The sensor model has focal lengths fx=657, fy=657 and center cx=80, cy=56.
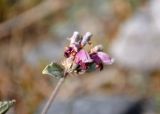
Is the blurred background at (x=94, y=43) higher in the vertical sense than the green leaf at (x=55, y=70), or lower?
lower

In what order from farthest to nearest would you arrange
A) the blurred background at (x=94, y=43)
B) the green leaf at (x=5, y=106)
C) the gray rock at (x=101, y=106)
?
the blurred background at (x=94, y=43), the gray rock at (x=101, y=106), the green leaf at (x=5, y=106)

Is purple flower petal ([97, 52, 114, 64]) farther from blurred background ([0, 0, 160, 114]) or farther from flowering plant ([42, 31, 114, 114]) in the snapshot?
blurred background ([0, 0, 160, 114])

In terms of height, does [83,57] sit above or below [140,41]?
above

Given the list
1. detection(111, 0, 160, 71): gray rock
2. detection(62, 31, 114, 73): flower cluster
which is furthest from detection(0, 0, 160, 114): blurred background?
detection(62, 31, 114, 73): flower cluster

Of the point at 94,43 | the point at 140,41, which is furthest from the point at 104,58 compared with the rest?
the point at 140,41

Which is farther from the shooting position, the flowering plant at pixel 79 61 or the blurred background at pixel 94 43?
the blurred background at pixel 94 43

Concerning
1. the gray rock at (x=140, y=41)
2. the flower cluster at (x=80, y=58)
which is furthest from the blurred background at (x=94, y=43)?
the flower cluster at (x=80, y=58)

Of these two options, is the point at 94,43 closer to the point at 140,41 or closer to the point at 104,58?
the point at 140,41

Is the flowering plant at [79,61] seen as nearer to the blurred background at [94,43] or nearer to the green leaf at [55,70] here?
the green leaf at [55,70]
